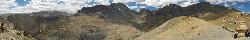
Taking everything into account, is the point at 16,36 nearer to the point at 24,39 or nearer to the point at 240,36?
the point at 24,39

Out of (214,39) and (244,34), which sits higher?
(244,34)

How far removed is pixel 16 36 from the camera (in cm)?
11012

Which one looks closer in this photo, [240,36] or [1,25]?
[240,36]

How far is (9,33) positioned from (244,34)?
42985mm

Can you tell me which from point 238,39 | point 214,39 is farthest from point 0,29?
point 214,39

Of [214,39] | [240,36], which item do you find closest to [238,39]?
[240,36]

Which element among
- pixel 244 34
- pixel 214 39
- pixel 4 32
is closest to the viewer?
pixel 244 34

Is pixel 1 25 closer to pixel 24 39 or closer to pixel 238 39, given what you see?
pixel 24 39

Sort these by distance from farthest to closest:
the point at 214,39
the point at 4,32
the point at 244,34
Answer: the point at 214,39 < the point at 4,32 < the point at 244,34

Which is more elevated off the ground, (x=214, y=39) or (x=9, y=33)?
(x=9, y=33)

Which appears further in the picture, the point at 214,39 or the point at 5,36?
the point at 214,39

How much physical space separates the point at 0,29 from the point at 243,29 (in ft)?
148

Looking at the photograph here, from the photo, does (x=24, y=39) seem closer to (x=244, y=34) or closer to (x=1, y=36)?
(x=1, y=36)

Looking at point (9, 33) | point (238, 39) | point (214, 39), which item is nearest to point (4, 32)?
point (9, 33)
